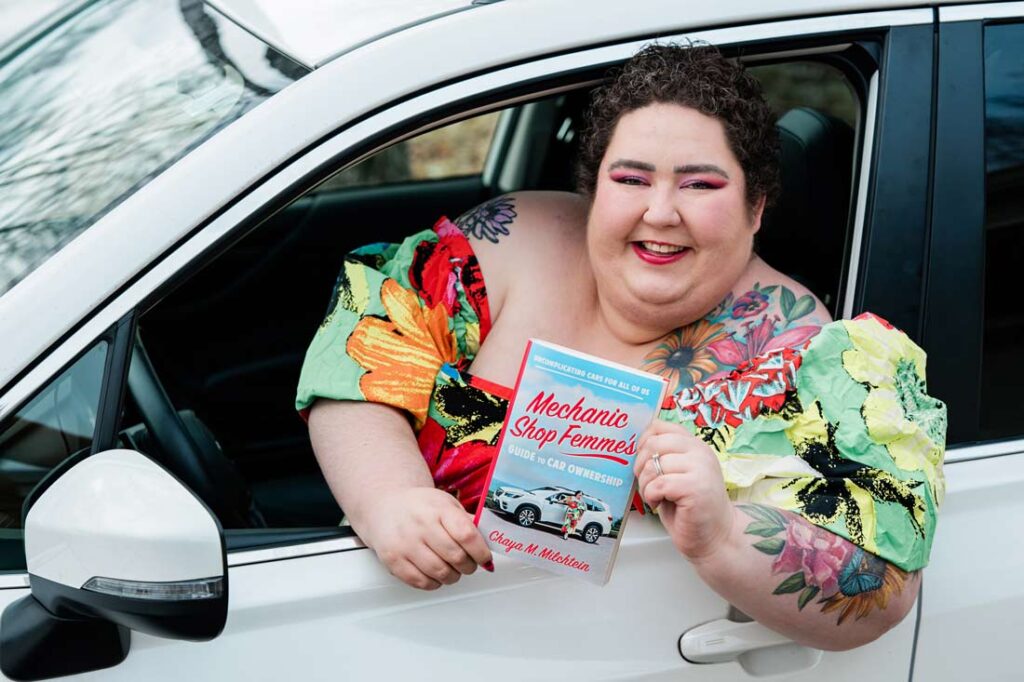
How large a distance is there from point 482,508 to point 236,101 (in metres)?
0.61

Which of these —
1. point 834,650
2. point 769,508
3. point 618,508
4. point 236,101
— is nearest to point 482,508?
point 618,508

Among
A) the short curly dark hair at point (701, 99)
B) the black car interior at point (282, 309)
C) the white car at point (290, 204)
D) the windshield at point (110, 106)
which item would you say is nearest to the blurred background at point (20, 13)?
the white car at point (290, 204)

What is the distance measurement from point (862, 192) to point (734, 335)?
0.90 feet

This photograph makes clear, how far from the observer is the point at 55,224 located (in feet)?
4.93

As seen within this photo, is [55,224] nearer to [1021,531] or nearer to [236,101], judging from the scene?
[236,101]

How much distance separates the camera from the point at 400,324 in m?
1.78

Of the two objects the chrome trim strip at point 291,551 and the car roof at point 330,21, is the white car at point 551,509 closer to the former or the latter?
the chrome trim strip at point 291,551

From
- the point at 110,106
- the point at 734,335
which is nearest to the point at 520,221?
the point at 734,335

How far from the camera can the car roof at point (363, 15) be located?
62.6 inches

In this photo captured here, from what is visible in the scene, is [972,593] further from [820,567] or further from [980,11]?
[980,11]

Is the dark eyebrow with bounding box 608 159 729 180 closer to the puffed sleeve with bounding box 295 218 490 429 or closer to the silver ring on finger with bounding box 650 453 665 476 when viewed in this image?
the puffed sleeve with bounding box 295 218 490 429

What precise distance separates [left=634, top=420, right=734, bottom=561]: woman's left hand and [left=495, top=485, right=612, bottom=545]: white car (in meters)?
0.06

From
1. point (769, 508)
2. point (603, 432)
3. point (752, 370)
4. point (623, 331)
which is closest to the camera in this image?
point (603, 432)

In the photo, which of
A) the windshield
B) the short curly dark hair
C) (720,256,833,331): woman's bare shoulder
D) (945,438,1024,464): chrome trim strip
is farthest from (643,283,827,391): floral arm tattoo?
the windshield
